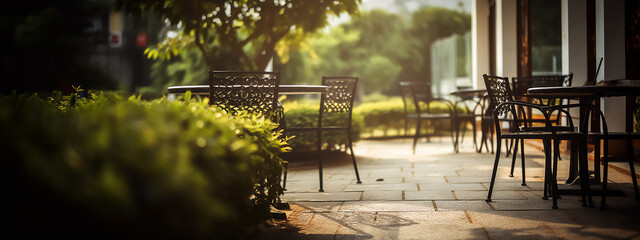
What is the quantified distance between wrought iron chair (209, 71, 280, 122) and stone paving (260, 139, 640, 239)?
66cm

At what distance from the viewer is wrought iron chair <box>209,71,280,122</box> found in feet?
10.4

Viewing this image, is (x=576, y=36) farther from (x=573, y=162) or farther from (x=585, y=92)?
(x=585, y=92)

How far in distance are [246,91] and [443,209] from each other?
4.48 feet

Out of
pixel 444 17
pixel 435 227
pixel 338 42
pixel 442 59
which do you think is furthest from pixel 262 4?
pixel 444 17

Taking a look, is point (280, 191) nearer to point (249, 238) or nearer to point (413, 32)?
point (249, 238)

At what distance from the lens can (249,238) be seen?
239 cm

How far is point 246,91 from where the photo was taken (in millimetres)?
3205

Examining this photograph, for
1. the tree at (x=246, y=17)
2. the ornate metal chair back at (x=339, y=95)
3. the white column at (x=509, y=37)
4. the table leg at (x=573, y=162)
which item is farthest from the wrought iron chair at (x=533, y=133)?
the white column at (x=509, y=37)

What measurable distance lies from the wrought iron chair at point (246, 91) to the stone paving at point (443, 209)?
665mm

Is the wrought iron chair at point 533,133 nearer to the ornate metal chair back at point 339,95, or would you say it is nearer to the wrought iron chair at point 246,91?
the ornate metal chair back at point 339,95

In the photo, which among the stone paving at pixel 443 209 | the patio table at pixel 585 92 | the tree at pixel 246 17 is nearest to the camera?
the stone paving at pixel 443 209

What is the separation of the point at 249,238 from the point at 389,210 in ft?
3.18

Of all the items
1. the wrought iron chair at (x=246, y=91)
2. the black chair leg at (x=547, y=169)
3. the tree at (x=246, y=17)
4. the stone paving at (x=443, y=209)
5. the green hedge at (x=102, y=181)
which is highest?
the tree at (x=246, y=17)

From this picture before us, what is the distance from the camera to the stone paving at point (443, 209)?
2.46 metres
